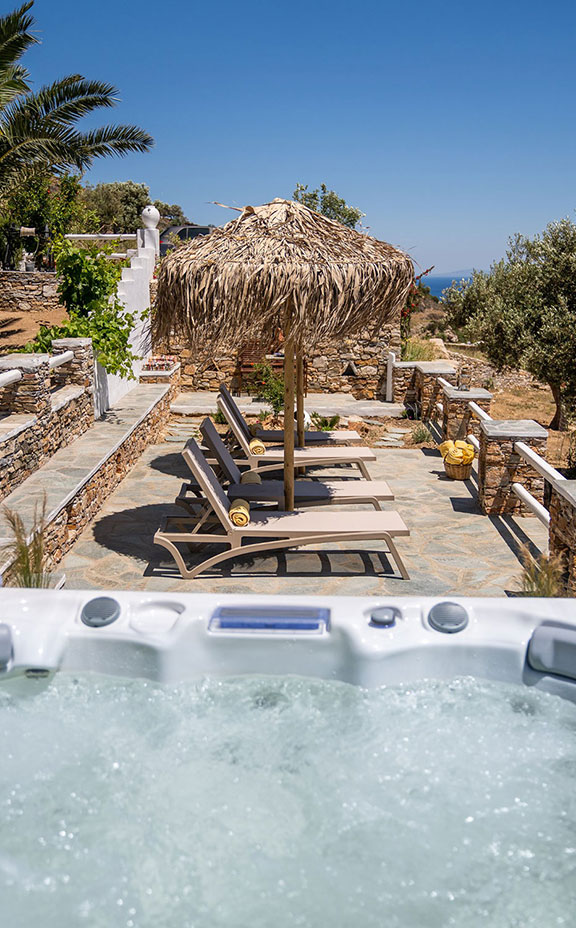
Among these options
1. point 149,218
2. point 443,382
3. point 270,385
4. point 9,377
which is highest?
point 149,218

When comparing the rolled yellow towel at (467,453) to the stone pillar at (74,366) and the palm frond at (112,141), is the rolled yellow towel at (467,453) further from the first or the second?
the palm frond at (112,141)

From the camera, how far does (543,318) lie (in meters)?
14.4

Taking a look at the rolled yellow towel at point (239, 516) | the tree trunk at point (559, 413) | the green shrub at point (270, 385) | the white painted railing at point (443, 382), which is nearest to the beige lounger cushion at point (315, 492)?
the rolled yellow towel at point (239, 516)

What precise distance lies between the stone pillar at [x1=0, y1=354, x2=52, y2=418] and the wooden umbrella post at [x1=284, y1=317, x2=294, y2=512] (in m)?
2.70

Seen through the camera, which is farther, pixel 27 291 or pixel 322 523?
pixel 27 291

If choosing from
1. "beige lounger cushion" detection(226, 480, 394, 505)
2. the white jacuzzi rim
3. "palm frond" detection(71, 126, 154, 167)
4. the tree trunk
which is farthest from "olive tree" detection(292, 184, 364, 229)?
→ the white jacuzzi rim

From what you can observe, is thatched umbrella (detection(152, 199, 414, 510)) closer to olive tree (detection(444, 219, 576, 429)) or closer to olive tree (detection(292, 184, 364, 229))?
olive tree (detection(444, 219, 576, 429))

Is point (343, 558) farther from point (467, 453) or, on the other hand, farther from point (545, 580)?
point (467, 453)

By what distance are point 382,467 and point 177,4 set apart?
12740 mm

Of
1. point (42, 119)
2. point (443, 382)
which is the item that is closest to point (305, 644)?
point (443, 382)

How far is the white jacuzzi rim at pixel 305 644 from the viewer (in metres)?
3.98

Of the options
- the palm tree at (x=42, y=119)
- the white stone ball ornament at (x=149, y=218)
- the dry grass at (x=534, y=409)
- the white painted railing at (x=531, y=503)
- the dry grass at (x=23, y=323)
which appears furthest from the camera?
the dry grass at (x=23, y=323)

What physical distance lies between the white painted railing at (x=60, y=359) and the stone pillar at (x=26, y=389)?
0.68 meters

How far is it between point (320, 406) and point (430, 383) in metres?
1.79
